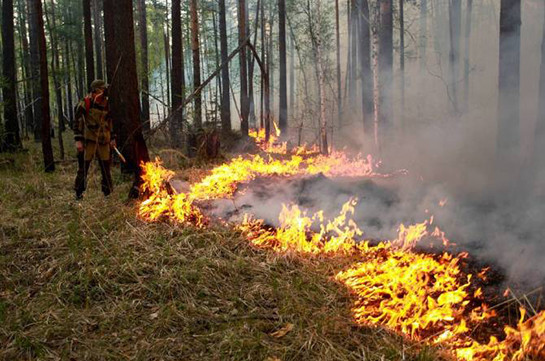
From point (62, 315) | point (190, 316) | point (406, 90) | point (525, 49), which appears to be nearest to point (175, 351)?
point (190, 316)

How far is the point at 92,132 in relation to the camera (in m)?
6.71

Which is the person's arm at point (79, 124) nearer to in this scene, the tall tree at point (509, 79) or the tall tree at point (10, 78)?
the tall tree at point (10, 78)

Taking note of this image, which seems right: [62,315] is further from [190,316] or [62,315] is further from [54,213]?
[54,213]

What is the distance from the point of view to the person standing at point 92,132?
6.57m

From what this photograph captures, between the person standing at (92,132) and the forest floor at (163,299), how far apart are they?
1.34 meters

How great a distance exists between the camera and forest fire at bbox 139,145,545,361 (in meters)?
3.02

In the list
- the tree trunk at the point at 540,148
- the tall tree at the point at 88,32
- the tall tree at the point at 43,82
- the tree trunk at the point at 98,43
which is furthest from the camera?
the tree trunk at the point at 98,43

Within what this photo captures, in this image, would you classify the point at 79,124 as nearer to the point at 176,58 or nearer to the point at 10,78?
the point at 176,58

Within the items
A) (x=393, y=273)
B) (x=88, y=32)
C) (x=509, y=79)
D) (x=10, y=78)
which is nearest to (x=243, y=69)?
(x=88, y=32)

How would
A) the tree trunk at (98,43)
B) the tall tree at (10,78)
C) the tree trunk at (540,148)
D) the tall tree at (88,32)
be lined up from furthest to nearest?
the tree trunk at (98,43)
the tall tree at (10,78)
the tall tree at (88,32)
the tree trunk at (540,148)

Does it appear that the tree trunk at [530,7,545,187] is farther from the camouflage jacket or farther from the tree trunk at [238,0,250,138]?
the tree trunk at [238,0,250,138]

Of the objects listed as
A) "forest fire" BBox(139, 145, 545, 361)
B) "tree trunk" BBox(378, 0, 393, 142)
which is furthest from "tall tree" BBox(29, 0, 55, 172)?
"tree trunk" BBox(378, 0, 393, 142)

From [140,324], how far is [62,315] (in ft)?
2.35

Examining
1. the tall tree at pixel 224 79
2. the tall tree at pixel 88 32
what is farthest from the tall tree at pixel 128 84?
the tall tree at pixel 224 79
